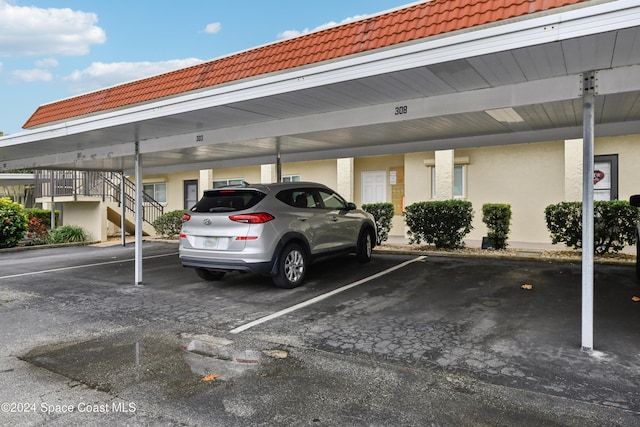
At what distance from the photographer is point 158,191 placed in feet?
70.3

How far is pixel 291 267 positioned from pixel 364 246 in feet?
9.03

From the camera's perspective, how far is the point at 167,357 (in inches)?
162

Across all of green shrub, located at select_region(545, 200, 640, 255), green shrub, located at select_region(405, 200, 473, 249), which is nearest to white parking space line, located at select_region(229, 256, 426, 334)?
green shrub, located at select_region(405, 200, 473, 249)

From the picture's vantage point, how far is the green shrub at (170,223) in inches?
628

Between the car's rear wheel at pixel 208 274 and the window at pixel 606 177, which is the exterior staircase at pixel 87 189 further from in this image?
the window at pixel 606 177

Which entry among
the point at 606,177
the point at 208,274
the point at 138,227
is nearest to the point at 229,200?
the point at 208,274

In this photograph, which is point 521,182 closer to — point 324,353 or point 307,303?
point 307,303

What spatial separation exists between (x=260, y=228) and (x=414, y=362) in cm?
327

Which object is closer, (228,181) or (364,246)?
(364,246)

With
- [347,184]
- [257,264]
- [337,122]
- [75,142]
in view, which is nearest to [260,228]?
[257,264]

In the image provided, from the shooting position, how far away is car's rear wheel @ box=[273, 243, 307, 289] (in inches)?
268

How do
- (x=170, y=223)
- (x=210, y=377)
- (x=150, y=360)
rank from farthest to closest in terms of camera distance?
1. (x=170, y=223)
2. (x=150, y=360)
3. (x=210, y=377)

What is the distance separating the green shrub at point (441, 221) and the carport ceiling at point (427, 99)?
199 cm

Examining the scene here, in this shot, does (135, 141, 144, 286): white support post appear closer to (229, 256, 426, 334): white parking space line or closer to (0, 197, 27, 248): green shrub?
(229, 256, 426, 334): white parking space line
